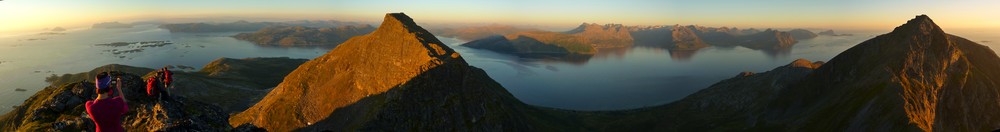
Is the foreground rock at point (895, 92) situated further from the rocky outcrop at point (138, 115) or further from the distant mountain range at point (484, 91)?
the rocky outcrop at point (138, 115)

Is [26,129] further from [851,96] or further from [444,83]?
[851,96]

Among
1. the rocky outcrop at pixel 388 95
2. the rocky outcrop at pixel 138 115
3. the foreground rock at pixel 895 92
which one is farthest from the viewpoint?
the foreground rock at pixel 895 92

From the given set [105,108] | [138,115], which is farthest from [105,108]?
[138,115]

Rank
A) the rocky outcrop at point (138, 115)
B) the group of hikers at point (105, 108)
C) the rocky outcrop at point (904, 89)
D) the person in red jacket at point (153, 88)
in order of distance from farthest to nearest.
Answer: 1. the rocky outcrop at point (904, 89)
2. the person in red jacket at point (153, 88)
3. the rocky outcrop at point (138, 115)
4. the group of hikers at point (105, 108)

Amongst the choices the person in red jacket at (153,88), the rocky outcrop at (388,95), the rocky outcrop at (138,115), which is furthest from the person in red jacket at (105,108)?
the rocky outcrop at (388,95)

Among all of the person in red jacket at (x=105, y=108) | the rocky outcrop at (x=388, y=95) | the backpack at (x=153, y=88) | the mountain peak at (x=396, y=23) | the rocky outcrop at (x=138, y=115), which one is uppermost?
the mountain peak at (x=396, y=23)

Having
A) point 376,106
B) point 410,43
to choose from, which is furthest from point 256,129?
point 410,43

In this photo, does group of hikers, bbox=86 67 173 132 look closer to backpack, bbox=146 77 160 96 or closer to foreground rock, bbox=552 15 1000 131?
backpack, bbox=146 77 160 96
